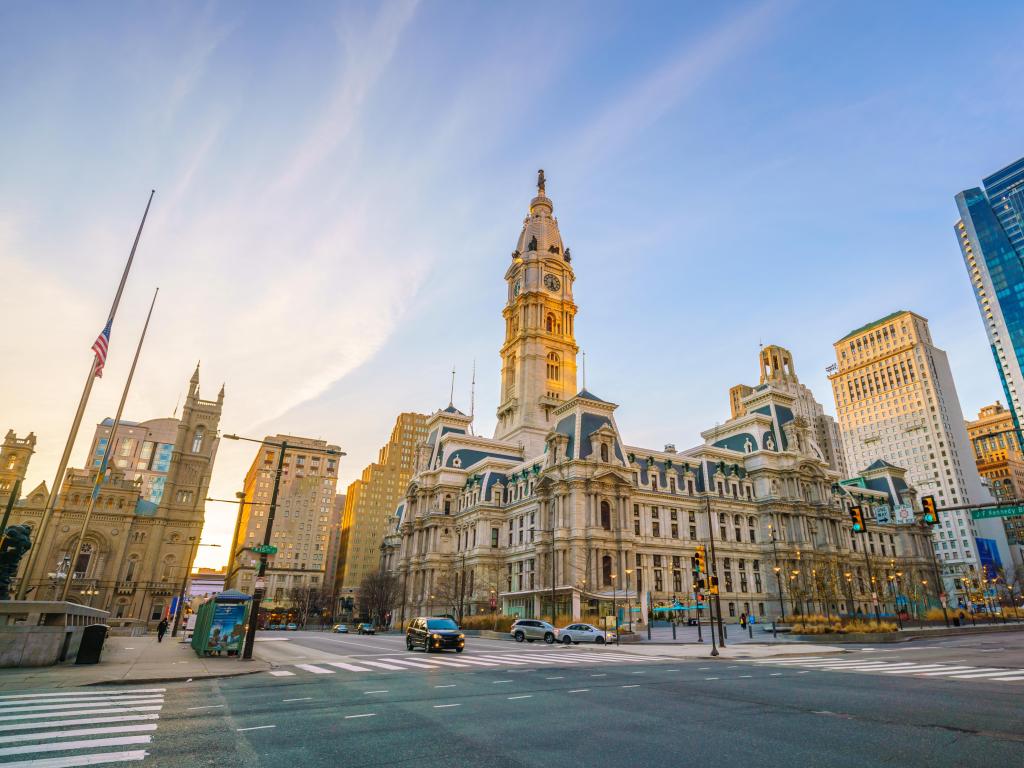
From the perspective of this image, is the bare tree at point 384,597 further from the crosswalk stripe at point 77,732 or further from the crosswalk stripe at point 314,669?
the crosswalk stripe at point 77,732

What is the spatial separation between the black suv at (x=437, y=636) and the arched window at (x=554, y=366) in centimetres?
7735

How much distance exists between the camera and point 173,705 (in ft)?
44.8

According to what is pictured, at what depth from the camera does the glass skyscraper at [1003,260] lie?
→ 5202 inches

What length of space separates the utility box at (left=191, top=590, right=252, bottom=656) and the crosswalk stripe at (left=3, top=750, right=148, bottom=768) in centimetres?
1996

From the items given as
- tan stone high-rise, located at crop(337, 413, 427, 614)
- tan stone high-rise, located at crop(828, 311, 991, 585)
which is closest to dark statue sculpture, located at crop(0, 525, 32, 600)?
tan stone high-rise, located at crop(337, 413, 427, 614)

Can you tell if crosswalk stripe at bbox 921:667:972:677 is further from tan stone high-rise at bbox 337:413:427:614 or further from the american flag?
tan stone high-rise at bbox 337:413:427:614

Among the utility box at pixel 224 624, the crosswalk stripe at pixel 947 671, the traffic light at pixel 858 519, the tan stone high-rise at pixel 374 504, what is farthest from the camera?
the tan stone high-rise at pixel 374 504

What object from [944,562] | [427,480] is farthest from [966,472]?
[427,480]

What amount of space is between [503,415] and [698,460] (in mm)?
39866

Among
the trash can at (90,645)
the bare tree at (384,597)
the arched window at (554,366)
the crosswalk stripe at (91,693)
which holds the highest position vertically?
the arched window at (554,366)

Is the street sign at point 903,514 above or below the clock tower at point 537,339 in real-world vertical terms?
below

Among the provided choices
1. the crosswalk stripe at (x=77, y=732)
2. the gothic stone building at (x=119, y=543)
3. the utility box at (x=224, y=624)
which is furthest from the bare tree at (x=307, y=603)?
the crosswalk stripe at (x=77, y=732)

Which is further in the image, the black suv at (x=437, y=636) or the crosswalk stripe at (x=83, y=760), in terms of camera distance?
the black suv at (x=437, y=636)

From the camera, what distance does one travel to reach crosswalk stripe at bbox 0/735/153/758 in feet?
29.5
